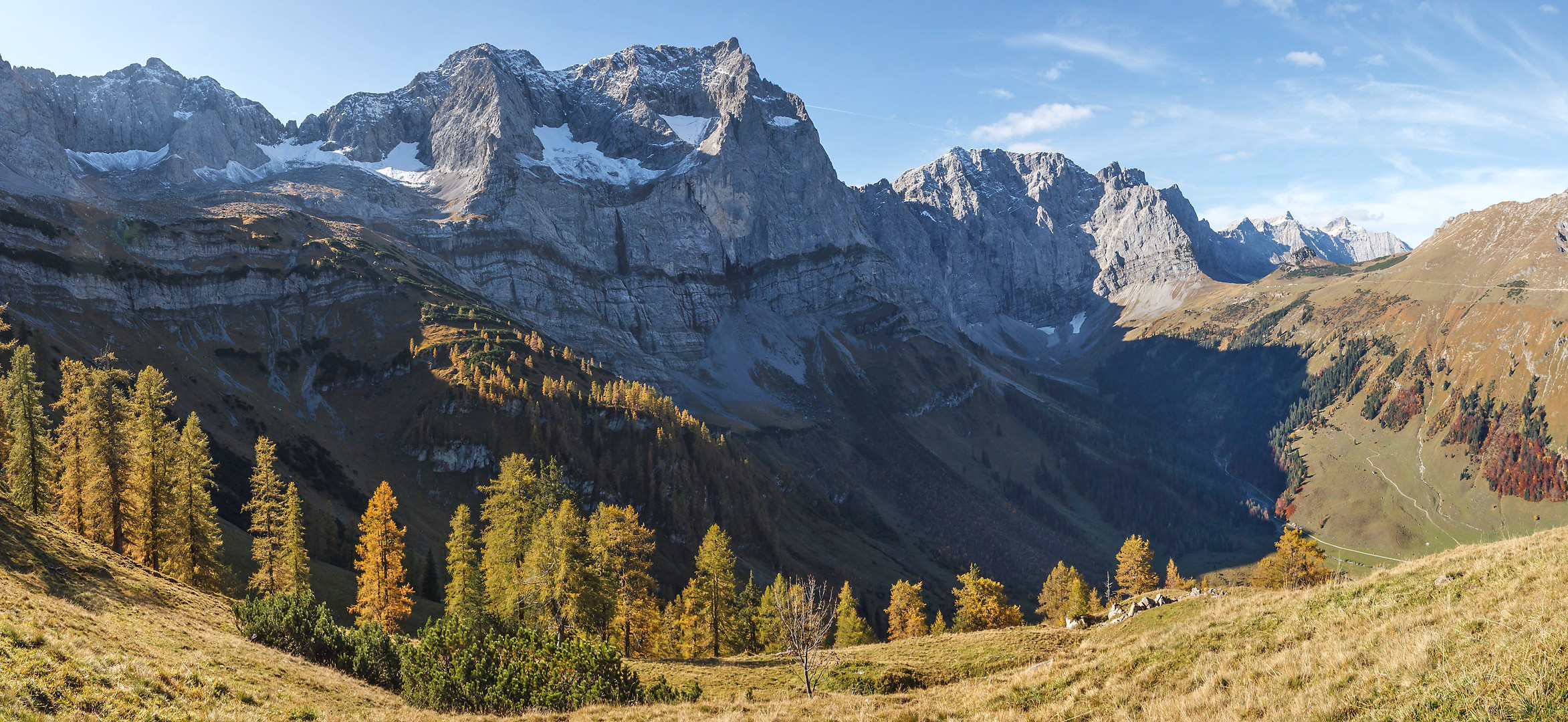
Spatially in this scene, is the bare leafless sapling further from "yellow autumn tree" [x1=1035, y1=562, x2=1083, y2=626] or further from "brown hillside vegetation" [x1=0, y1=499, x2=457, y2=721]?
"yellow autumn tree" [x1=1035, y1=562, x2=1083, y2=626]

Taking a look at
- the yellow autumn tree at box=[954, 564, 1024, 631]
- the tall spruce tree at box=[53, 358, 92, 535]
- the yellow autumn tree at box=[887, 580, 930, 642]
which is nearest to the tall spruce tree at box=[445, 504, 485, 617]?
the tall spruce tree at box=[53, 358, 92, 535]

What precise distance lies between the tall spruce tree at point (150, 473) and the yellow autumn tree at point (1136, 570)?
78.0m

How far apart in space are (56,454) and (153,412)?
10.7 meters

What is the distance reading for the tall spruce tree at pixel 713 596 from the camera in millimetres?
59438

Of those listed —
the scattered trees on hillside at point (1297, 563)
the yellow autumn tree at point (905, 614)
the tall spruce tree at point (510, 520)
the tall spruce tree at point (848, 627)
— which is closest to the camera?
the tall spruce tree at point (510, 520)

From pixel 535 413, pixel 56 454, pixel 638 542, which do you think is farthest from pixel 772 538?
pixel 56 454

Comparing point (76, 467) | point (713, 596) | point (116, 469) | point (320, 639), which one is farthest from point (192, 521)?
point (713, 596)

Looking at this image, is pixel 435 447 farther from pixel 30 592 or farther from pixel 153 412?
pixel 30 592

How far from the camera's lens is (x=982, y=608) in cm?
6631

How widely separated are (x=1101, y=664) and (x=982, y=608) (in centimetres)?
4442

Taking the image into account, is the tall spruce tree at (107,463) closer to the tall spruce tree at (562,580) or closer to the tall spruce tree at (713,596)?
the tall spruce tree at (562,580)

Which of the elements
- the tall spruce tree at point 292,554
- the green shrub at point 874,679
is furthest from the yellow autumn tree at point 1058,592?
the tall spruce tree at point 292,554

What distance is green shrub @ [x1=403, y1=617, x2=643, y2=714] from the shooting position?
2750 centimetres

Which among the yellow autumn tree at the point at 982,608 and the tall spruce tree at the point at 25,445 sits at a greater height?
the tall spruce tree at the point at 25,445
